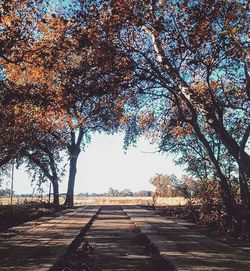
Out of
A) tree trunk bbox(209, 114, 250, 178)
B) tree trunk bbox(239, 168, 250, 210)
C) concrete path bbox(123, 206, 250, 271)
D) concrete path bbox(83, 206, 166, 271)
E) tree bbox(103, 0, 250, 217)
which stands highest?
tree bbox(103, 0, 250, 217)

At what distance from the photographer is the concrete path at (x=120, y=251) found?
25.4ft

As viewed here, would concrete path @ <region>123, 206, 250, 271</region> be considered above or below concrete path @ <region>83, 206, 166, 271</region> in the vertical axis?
above

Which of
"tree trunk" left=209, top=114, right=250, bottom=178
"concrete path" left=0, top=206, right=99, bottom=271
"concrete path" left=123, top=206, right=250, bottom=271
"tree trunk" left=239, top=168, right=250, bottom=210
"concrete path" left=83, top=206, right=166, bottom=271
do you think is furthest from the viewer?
"tree trunk" left=239, top=168, right=250, bottom=210

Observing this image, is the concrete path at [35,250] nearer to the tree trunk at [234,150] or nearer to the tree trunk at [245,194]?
the tree trunk at [234,150]

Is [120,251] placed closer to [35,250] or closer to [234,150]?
[35,250]

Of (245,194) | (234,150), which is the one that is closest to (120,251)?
(234,150)

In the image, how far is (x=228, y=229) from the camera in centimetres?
1274

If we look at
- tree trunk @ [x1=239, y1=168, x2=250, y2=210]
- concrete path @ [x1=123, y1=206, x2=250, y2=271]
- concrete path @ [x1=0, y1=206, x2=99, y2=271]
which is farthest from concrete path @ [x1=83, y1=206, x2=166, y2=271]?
tree trunk @ [x1=239, y1=168, x2=250, y2=210]

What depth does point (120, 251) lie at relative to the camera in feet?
31.3

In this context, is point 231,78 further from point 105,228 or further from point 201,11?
point 105,228

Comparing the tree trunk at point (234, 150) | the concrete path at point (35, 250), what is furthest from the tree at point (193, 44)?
the concrete path at point (35, 250)

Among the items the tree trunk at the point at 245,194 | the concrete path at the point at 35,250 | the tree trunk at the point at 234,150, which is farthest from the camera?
the tree trunk at the point at 245,194

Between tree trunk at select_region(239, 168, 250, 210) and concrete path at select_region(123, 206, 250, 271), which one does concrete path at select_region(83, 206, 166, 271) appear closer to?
concrete path at select_region(123, 206, 250, 271)

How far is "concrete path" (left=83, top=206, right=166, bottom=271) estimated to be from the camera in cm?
775
